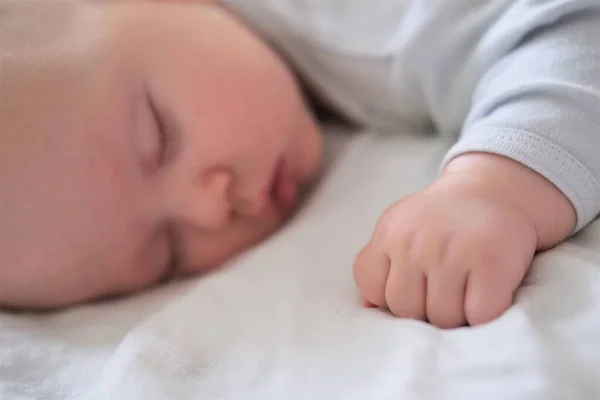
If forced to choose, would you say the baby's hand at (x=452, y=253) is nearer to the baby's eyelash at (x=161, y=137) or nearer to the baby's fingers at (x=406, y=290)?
the baby's fingers at (x=406, y=290)

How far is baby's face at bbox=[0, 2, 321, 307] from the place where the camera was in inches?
25.1

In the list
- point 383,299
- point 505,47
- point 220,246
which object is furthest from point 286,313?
point 505,47

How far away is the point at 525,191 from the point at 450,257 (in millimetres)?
97

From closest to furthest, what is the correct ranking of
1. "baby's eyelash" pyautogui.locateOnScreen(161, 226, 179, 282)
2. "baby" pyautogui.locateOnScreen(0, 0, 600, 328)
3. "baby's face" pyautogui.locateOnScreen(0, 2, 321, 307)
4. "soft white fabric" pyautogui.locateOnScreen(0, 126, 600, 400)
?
"soft white fabric" pyautogui.locateOnScreen(0, 126, 600, 400)
"baby" pyautogui.locateOnScreen(0, 0, 600, 328)
"baby's face" pyautogui.locateOnScreen(0, 2, 321, 307)
"baby's eyelash" pyautogui.locateOnScreen(161, 226, 179, 282)

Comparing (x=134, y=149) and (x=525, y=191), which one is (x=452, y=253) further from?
(x=134, y=149)

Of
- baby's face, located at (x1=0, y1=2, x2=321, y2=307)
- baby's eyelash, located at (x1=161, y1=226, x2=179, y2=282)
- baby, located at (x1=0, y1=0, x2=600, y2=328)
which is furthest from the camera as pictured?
baby's eyelash, located at (x1=161, y1=226, x2=179, y2=282)

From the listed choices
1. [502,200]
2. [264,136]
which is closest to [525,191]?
[502,200]

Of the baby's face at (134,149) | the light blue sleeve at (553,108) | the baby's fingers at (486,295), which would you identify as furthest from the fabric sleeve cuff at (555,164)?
the baby's face at (134,149)

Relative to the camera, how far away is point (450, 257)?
46 centimetres

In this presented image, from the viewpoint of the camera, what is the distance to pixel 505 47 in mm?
664

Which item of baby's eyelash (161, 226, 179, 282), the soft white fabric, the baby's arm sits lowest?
baby's eyelash (161, 226, 179, 282)

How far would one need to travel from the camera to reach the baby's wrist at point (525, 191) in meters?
0.50

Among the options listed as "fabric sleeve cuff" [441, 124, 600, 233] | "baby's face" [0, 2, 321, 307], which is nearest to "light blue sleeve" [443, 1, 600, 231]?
"fabric sleeve cuff" [441, 124, 600, 233]

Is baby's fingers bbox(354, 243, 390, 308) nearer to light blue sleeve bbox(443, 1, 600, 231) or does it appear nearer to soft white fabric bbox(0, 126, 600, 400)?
soft white fabric bbox(0, 126, 600, 400)
